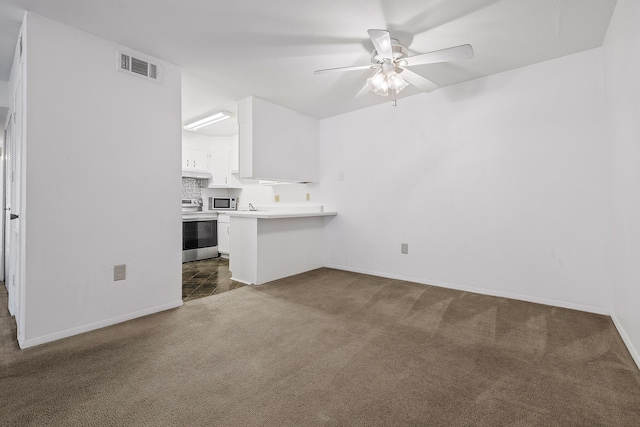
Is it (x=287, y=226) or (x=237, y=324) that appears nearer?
(x=237, y=324)

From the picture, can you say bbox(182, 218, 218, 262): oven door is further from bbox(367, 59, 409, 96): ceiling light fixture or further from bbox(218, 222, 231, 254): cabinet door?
bbox(367, 59, 409, 96): ceiling light fixture

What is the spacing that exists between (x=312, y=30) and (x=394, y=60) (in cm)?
69

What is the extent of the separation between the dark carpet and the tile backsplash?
3.45 metres

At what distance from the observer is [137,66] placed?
249 cm

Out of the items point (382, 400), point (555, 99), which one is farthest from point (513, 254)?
point (382, 400)

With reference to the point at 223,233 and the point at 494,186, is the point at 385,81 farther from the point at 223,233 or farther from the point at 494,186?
the point at 223,233

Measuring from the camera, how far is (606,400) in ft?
4.66

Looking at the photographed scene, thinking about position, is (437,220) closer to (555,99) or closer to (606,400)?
(555,99)

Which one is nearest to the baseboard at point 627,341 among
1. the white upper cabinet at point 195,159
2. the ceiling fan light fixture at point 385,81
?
the ceiling fan light fixture at point 385,81

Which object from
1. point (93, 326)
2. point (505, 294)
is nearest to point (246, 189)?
point (93, 326)

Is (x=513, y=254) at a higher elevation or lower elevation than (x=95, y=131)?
lower

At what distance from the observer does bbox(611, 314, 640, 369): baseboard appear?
5.70ft

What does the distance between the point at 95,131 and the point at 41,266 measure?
1.05 metres

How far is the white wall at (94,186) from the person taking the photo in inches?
79.9
